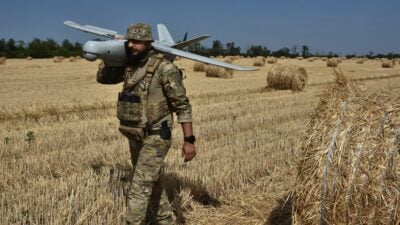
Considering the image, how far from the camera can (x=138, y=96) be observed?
14.8 feet

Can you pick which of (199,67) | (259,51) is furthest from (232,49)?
(199,67)

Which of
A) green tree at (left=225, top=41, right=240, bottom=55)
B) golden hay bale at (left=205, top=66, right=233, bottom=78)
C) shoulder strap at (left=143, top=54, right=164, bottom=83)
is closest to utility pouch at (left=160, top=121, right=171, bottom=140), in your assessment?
shoulder strap at (left=143, top=54, right=164, bottom=83)

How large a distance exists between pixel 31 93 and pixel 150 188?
12.1m

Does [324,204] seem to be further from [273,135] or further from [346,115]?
[273,135]

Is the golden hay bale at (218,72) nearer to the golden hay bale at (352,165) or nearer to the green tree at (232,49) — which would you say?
the golden hay bale at (352,165)

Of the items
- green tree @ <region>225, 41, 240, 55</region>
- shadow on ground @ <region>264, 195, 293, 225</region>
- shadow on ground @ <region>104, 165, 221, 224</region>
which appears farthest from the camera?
A: green tree @ <region>225, 41, 240, 55</region>

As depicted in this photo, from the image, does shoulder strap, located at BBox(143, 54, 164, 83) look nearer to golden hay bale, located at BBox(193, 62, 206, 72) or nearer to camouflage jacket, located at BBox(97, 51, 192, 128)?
camouflage jacket, located at BBox(97, 51, 192, 128)

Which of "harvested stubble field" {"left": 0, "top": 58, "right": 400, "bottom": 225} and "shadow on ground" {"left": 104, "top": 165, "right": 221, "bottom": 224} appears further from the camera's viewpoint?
"shadow on ground" {"left": 104, "top": 165, "right": 221, "bottom": 224}

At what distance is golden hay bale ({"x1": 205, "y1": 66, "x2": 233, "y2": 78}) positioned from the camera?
936 inches

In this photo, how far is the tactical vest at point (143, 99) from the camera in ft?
14.7

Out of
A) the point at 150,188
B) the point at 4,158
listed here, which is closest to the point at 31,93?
the point at 4,158

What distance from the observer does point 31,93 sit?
1553 centimetres

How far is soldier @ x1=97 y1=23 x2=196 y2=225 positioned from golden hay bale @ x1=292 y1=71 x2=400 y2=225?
3.74ft

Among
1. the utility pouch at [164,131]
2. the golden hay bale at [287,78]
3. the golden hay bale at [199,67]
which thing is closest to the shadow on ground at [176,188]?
the utility pouch at [164,131]
